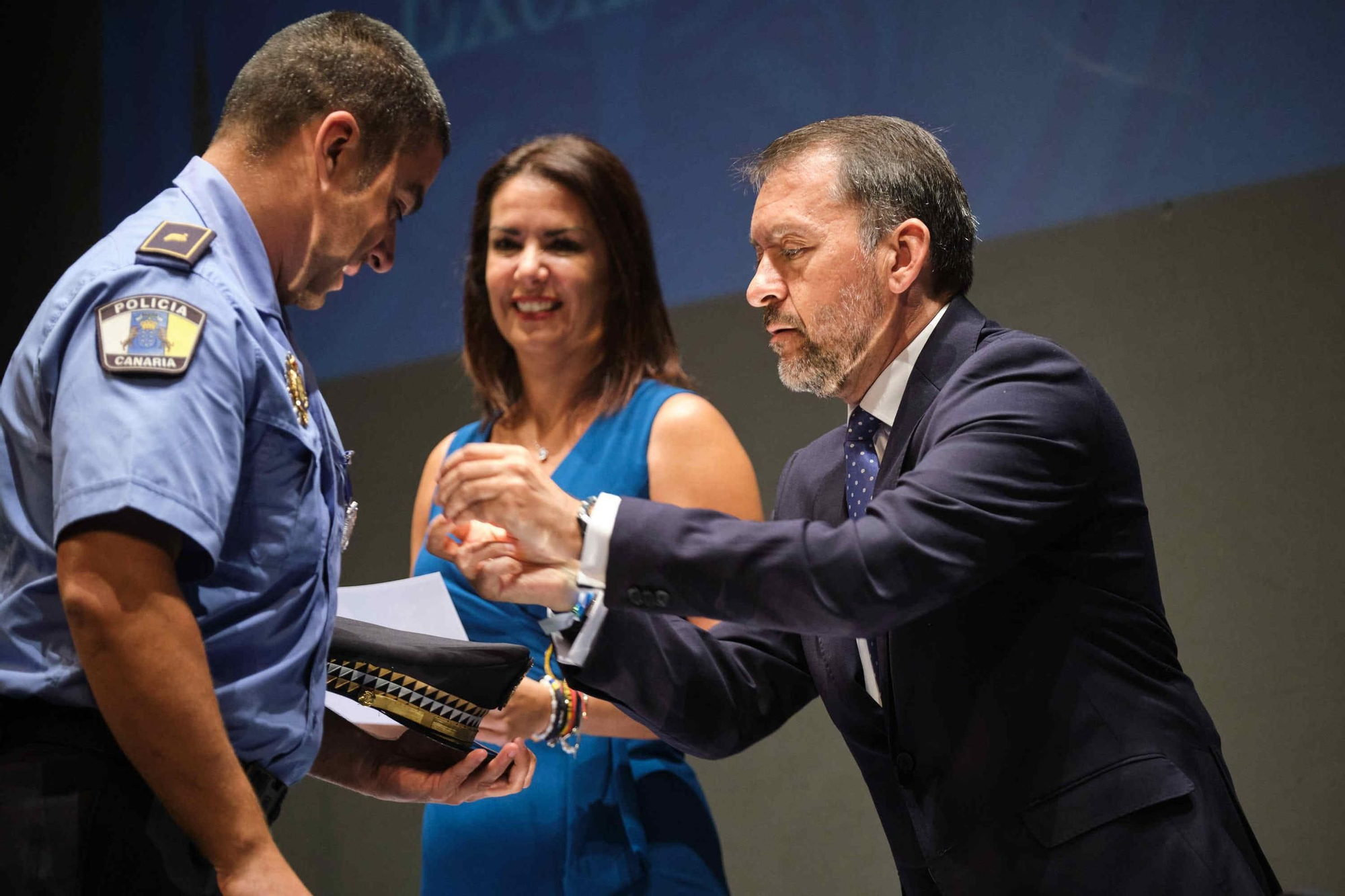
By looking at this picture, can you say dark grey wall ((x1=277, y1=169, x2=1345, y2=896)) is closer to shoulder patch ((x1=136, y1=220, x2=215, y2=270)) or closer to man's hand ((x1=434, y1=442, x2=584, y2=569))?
man's hand ((x1=434, y1=442, x2=584, y2=569))

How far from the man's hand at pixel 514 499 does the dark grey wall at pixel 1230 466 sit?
161 cm

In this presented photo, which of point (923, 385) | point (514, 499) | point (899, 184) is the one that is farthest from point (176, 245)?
point (899, 184)

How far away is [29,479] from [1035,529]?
0.99 metres

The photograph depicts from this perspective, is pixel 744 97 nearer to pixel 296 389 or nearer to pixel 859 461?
pixel 859 461

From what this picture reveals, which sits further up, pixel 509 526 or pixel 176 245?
pixel 176 245

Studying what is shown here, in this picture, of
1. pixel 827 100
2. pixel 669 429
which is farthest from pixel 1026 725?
pixel 827 100

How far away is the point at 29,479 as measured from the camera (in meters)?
1.07

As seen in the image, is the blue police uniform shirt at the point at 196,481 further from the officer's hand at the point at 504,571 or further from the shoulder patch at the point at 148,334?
the officer's hand at the point at 504,571

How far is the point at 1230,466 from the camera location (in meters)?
2.41

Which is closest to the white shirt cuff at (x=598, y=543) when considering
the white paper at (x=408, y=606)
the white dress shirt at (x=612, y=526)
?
the white dress shirt at (x=612, y=526)

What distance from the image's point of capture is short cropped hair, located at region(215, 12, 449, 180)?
1359mm

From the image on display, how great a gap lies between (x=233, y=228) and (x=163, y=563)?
413mm

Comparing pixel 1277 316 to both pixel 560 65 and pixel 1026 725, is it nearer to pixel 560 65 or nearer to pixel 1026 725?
pixel 1026 725

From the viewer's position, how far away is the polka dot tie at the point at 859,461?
1.62 m
